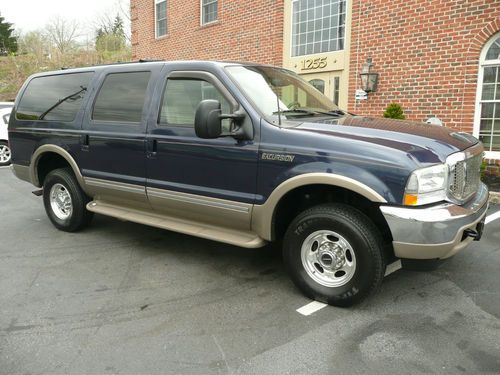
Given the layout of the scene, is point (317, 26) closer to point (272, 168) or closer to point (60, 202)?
point (60, 202)

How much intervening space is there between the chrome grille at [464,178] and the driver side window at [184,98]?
1.87 metres

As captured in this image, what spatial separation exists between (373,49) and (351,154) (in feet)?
22.4

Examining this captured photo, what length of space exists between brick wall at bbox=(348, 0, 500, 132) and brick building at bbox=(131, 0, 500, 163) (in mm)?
17

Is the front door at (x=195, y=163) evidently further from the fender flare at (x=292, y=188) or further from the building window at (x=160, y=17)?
the building window at (x=160, y=17)

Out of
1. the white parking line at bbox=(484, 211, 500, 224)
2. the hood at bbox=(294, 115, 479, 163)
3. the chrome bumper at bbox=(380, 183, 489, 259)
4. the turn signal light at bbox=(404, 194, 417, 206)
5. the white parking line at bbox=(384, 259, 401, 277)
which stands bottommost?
the white parking line at bbox=(484, 211, 500, 224)

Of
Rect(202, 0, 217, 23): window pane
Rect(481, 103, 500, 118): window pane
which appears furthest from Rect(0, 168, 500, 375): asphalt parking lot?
Rect(202, 0, 217, 23): window pane

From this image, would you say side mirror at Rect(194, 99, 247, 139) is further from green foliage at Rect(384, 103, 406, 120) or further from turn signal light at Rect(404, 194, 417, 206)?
green foliage at Rect(384, 103, 406, 120)

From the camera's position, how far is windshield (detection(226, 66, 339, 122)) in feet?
12.3

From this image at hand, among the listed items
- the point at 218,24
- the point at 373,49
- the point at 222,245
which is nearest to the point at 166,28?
the point at 218,24

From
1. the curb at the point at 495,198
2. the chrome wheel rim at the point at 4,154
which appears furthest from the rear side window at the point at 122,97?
the chrome wheel rim at the point at 4,154

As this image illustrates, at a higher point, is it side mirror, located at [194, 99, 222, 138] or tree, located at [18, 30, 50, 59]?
tree, located at [18, 30, 50, 59]

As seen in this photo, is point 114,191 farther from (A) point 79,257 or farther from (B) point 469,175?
(B) point 469,175

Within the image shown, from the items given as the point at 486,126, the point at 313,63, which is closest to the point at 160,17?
the point at 313,63

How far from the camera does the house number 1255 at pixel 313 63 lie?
401 inches
